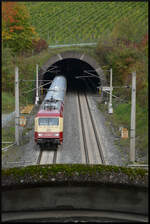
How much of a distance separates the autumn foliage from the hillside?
25925 mm

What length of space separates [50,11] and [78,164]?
7509 centimetres

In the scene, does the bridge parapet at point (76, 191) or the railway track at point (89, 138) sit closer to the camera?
the bridge parapet at point (76, 191)

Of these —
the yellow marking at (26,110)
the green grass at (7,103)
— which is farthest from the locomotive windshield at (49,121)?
the green grass at (7,103)

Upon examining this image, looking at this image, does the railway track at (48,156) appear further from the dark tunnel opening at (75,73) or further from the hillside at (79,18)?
the hillside at (79,18)

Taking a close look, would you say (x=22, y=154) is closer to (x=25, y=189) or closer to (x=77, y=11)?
(x=25, y=189)

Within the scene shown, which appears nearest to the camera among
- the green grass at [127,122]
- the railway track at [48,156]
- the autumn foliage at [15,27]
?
the railway track at [48,156]

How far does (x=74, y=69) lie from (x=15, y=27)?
74.7 feet

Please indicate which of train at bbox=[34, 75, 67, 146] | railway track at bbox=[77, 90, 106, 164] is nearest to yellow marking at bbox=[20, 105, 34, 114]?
railway track at bbox=[77, 90, 106, 164]

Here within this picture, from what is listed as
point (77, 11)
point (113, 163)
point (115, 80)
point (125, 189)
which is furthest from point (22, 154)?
point (77, 11)

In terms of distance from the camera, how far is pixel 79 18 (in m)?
82.1

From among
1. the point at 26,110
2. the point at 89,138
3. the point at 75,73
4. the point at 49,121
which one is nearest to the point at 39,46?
the point at 75,73

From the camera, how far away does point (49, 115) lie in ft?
81.5

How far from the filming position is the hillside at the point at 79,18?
73.7 meters

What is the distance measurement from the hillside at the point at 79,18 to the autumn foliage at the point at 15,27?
1021 inches
